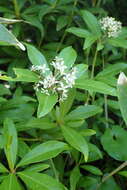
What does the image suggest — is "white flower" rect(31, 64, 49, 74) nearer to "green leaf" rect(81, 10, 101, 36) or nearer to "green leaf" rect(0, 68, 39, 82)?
"green leaf" rect(0, 68, 39, 82)

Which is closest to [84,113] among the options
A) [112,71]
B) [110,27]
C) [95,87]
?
[95,87]

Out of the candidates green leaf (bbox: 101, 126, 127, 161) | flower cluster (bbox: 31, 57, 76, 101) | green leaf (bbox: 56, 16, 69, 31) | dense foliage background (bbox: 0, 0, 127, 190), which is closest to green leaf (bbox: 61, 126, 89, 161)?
dense foliage background (bbox: 0, 0, 127, 190)

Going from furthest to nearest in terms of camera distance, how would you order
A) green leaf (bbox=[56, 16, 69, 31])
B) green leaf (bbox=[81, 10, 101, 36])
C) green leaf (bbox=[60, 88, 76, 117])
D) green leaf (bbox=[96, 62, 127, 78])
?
green leaf (bbox=[56, 16, 69, 31])
green leaf (bbox=[81, 10, 101, 36])
green leaf (bbox=[96, 62, 127, 78])
green leaf (bbox=[60, 88, 76, 117])

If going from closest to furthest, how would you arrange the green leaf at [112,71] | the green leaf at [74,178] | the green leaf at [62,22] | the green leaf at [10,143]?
the green leaf at [10,143], the green leaf at [74,178], the green leaf at [112,71], the green leaf at [62,22]

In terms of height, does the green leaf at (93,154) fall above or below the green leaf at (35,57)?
below

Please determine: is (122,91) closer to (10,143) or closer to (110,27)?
(10,143)

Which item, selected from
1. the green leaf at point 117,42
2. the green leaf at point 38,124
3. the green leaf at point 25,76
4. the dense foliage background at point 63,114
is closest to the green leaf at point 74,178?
the dense foliage background at point 63,114

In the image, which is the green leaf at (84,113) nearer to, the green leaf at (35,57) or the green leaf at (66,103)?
the green leaf at (66,103)
